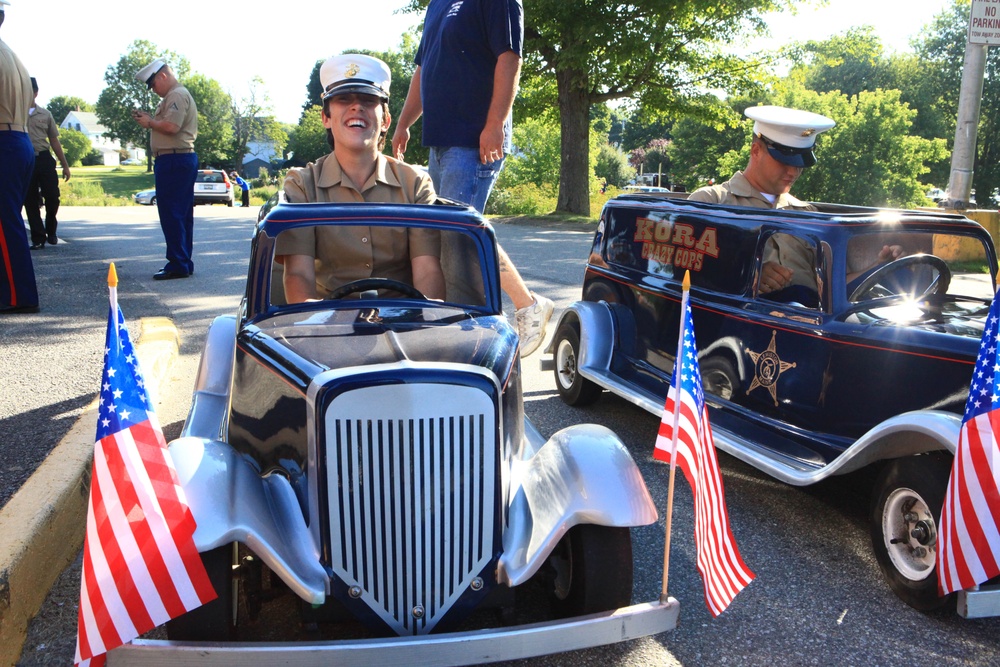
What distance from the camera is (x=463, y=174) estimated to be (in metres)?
5.25

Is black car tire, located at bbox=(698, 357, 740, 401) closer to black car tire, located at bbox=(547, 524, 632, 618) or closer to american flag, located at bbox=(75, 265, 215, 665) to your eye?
black car tire, located at bbox=(547, 524, 632, 618)

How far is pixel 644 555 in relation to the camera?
3387 mm

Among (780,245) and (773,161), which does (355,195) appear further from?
(773,161)

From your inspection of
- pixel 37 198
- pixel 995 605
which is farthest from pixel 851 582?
pixel 37 198

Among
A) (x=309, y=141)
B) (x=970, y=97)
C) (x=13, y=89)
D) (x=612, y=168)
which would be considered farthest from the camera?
(x=309, y=141)

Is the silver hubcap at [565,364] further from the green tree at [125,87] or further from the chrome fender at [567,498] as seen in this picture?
the green tree at [125,87]

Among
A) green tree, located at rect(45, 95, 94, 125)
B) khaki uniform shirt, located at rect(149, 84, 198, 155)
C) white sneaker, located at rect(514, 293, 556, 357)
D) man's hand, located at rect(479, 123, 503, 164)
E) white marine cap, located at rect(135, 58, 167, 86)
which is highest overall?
green tree, located at rect(45, 95, 94, 125)

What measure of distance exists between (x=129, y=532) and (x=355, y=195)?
2.24 metres

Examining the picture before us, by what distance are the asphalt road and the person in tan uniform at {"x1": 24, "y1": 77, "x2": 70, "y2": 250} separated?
5.20 m

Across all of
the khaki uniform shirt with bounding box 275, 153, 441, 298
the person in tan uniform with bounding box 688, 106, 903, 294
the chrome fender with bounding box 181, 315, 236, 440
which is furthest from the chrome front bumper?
the person in tan uniform with bounding box 688, 106, 903, 294

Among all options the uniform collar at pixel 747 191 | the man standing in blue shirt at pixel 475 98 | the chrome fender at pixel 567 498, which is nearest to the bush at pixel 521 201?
the man standing in blue shirt at pixel 475 98

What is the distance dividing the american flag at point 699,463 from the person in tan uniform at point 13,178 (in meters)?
5.60

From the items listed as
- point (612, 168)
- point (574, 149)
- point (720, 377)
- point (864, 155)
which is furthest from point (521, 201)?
point (612, 168)

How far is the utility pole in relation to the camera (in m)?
9.81
